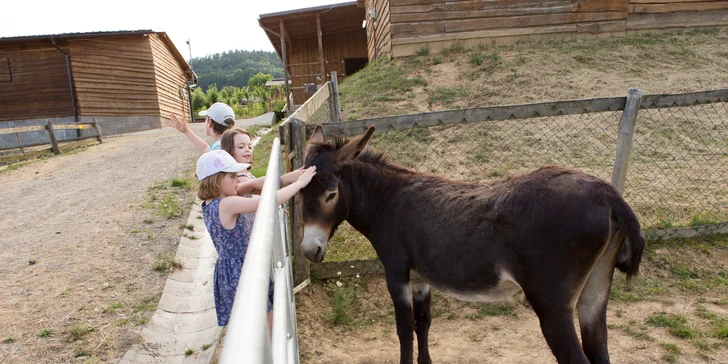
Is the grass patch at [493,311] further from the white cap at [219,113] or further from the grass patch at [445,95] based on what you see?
the grass patch at [445,95]

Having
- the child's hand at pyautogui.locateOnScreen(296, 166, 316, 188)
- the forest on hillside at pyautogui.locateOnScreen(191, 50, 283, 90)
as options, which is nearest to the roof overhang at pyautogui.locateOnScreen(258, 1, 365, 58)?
the child's hand at pyautogui.locateOnScreen(296, 166, 316, 188)

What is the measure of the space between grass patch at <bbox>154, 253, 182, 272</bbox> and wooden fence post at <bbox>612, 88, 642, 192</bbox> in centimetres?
533

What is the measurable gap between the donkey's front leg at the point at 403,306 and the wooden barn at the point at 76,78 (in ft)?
79.1

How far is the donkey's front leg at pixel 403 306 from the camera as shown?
301cm

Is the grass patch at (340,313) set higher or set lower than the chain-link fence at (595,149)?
lower

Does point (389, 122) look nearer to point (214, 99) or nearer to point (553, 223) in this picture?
point (553, 223)

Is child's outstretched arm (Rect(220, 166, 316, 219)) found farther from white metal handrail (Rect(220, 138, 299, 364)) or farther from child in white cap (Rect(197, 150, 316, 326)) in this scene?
white metal handrail (Rect(220, 138, 299, 364))

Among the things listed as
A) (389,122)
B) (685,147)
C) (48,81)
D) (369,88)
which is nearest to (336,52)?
(369,88)

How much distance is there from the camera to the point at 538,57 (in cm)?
1145

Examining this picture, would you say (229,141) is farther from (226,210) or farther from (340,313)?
(340,313)

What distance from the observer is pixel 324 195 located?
2.99 m

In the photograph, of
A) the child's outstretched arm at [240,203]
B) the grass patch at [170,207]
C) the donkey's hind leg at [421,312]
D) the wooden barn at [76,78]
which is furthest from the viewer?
the wooden barn at [76,78]

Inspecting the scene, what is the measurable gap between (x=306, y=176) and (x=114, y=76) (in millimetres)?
24920

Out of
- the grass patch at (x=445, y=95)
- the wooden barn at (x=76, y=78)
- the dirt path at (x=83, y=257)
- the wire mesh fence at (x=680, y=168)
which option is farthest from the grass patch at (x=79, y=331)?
the wooden barn at (x=76, y=78)
